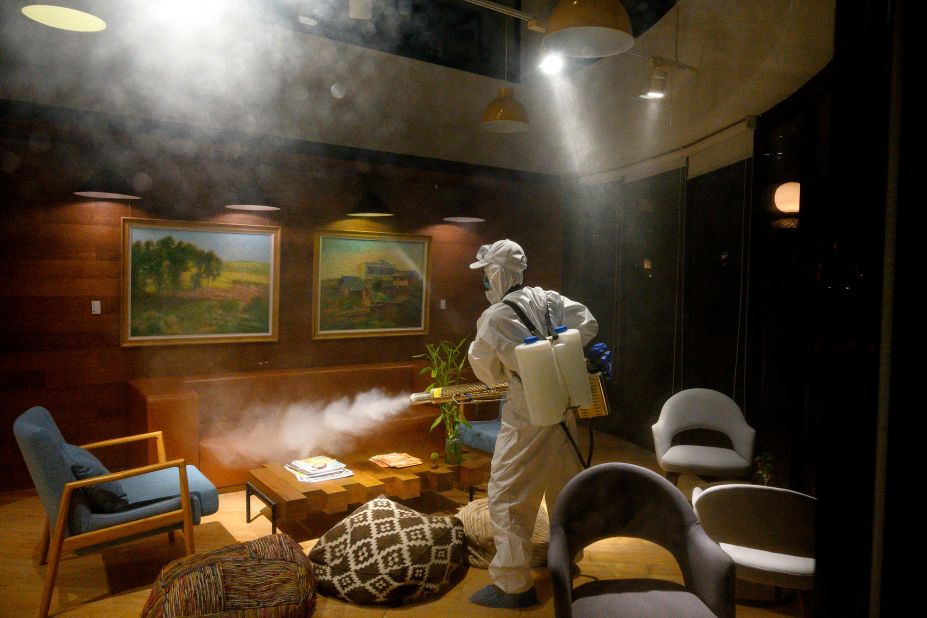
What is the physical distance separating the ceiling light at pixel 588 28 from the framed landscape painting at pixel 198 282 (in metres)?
3.41

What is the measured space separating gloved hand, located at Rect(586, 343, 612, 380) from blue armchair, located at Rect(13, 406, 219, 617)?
2.39m

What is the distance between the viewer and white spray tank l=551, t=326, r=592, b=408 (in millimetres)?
3232

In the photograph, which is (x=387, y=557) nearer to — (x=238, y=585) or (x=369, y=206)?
(x=238, y=585)

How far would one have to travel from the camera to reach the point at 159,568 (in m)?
3.68

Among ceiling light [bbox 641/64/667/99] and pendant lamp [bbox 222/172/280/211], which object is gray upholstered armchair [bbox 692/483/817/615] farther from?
pendant lamp [bbox 222/172/280/211]

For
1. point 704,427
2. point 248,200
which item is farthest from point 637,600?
point 248,200

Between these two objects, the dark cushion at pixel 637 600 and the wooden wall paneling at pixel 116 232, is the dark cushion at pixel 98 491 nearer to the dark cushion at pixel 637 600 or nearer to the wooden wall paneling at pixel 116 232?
the wooden wall paneling at pixel 116 232

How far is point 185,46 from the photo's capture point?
15.5 ft

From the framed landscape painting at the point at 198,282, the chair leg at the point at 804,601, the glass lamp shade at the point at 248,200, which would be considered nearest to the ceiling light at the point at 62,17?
the glass lamp shade at the point at 248,200

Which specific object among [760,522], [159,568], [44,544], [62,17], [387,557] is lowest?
[159,568]

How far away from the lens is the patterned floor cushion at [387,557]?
3271 mm

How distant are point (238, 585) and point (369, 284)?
3.92 m

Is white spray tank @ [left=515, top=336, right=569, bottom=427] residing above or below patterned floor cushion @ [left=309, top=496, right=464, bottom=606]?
above

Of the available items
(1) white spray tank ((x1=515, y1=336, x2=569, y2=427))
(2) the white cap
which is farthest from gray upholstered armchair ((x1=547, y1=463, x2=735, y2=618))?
(2) the white cap
